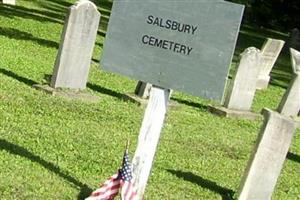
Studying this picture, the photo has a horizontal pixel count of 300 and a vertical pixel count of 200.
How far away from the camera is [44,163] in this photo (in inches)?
300

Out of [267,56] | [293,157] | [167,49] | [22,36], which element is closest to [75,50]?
[293,157]

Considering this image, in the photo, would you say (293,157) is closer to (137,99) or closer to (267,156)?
(137,99)

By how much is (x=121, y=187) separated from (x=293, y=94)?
24.1ft

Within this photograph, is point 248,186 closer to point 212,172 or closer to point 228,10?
point 212,172

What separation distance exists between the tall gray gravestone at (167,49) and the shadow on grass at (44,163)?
28.4 inches

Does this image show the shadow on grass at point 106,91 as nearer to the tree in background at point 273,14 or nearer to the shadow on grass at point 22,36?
the shadow on grass at point 22,36

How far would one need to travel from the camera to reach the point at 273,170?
7426mm

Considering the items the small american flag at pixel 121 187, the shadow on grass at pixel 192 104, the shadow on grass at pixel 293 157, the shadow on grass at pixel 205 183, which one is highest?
the small american flag at pixel 121 187

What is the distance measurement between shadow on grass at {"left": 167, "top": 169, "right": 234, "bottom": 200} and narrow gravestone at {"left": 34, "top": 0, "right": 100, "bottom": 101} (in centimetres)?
324

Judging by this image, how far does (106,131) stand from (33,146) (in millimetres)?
1616

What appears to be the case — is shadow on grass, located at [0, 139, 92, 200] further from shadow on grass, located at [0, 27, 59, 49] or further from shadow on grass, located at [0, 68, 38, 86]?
shadow on grass, located at [0, 27, 59, 49]

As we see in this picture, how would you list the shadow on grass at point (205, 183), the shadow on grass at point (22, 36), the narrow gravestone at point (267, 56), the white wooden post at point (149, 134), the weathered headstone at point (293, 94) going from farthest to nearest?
the narrow gravestone at point (267, 56) < the shadow on grass at point (22, 36) < the weathered headstone at point (293, 94) < the shadow on grass at point (205, 183) < the white wooden post at point (149, 134)

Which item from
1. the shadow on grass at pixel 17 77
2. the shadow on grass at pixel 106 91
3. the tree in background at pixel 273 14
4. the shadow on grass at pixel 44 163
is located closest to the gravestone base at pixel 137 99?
the shadow on grass at pixel 106 91

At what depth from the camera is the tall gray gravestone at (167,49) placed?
241 inches
